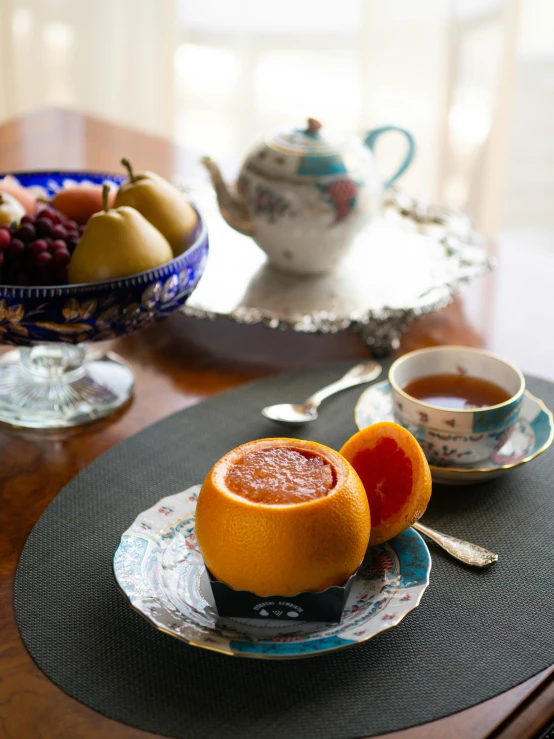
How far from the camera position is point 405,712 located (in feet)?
1.77

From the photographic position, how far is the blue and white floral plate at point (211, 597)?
56 cm

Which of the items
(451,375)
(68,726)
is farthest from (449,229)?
(68,726)

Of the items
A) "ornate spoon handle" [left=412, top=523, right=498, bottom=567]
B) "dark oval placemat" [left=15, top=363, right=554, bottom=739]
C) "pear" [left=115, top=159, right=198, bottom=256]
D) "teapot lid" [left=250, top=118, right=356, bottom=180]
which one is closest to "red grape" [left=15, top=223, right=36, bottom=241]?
"pear" [left=115, top=159, right=198, bottom=256]

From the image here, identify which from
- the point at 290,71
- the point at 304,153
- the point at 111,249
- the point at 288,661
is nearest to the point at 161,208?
the point at 111,249

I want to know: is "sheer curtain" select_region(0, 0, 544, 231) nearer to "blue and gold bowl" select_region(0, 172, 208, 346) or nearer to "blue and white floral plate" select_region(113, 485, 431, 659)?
"blue and gold bowl" select_region(0, 172, 208, 346)

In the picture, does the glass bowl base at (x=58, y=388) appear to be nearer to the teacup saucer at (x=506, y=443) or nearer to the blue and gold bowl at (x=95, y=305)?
the blue and gold bowl at (x=95, y=305)

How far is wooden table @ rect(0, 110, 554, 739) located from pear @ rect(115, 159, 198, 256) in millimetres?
151

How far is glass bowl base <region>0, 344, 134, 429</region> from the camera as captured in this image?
2.82 ft

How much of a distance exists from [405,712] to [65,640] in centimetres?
22

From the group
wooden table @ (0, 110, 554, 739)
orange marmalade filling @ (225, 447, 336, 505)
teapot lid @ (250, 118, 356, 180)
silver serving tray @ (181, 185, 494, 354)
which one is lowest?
wooden table @ (0, 110, 554, 739)

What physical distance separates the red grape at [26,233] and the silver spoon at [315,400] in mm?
274

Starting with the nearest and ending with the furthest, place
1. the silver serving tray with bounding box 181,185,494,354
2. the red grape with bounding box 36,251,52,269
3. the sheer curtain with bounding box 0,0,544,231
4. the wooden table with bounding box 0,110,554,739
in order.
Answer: the wooden table with bounding box 0,110,554,739 < the red grape with bounding box 36,251,52,269 < the silver serving tray with bounding box 181,185,494,354 < the sheer curtain with bounding box 0,0,544,231

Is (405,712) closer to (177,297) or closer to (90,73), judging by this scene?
(177,297)

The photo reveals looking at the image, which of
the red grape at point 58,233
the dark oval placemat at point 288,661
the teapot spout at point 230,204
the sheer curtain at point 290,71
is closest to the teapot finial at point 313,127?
the teapot spout at point 230,204
